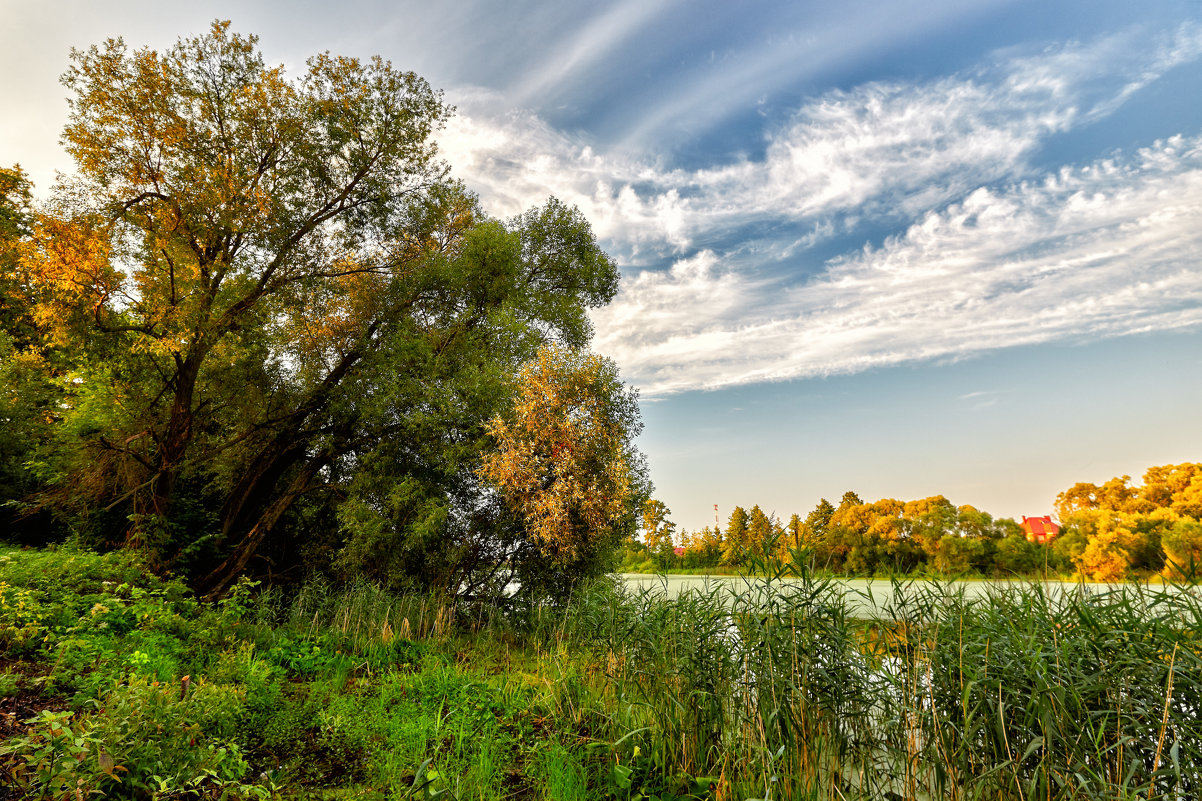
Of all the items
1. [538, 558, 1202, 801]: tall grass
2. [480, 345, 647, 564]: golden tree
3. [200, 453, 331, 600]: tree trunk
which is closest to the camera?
[538, 558, 1202, 801]: tall grass

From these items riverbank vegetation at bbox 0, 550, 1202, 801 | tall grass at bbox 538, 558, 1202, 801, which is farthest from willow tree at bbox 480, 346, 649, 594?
tall grass at bbox 538, 558, 1202, 801

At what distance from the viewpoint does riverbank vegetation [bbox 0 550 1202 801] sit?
3533 millimetres

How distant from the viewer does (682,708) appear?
4781 mm

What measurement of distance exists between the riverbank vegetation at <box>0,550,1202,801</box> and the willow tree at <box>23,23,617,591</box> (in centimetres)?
557

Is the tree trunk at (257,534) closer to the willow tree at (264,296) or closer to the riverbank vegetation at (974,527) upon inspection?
the willow tree at (264,296)

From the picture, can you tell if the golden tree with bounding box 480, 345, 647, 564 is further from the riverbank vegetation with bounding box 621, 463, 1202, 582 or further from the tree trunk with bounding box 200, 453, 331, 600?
the tree trunk with bounding box 200, 453, 331, 600

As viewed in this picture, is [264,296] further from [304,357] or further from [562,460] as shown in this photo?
[562,460]

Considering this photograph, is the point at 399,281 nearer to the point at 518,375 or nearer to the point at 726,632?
the point at 518,375

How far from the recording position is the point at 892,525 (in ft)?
101

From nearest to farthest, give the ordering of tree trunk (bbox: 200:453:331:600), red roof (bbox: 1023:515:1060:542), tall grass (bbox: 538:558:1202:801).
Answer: tall grass (bbox: 538:558:1202:801) → red roof (bbox: 1023:515:1060:542) → tree trunk (bbox: 200:453:331:600)

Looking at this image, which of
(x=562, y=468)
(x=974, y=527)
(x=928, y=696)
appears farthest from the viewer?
(x=974, y=527)

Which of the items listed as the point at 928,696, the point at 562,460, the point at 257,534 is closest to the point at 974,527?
the point at 562,460

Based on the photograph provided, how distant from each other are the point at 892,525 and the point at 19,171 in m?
39.5

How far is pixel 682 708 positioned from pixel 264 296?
13276 millimetres
